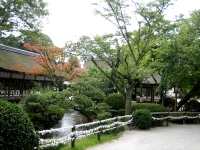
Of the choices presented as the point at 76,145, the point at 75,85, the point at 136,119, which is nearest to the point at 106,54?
the point at 75,85

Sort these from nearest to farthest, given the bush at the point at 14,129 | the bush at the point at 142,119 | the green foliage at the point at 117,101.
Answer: the bush at the point at 14,129 → the bush at the point at 142,119 → the green foliage at the point at 117,101

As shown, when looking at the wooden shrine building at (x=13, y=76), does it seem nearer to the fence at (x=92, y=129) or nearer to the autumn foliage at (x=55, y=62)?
the autumn foliage at (x=55, y=62)

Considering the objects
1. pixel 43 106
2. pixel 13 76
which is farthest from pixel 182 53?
pixel 13 76

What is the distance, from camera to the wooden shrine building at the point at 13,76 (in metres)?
19.3

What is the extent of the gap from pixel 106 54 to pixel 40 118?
5.55m

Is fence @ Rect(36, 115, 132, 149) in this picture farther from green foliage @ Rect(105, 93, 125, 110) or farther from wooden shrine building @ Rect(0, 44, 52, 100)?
wooden shrine building @ Rect(0, 44, 52, 100)

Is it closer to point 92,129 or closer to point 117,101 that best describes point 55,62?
point 117,101

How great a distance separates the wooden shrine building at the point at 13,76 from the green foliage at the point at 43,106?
769 cm

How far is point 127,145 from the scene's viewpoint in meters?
8.63

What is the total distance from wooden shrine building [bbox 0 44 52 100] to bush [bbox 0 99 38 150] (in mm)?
14134

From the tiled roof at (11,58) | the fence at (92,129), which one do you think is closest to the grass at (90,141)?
the fence at (92,129)

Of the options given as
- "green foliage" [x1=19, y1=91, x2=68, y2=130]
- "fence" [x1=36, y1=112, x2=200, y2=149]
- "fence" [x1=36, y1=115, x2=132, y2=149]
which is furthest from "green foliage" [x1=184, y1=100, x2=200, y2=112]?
"green foliage" [x1=19, y1=91, x2=68, y2=130]

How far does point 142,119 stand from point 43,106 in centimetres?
572

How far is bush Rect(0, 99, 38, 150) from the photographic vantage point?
508 cm
